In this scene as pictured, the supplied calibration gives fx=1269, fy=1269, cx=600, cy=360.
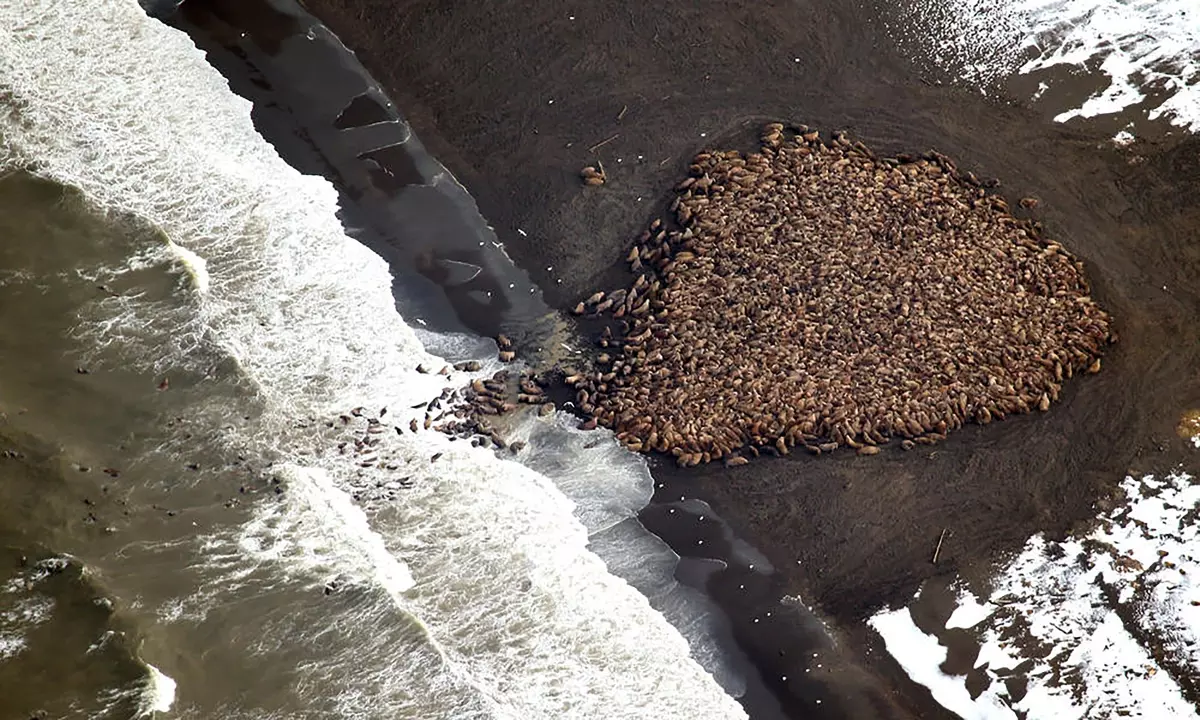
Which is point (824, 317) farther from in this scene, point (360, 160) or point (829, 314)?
point (360, 160)

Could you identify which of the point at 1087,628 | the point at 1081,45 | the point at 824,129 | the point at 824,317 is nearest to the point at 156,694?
the point at 824,317

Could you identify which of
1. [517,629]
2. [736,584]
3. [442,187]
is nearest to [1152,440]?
[736,584]

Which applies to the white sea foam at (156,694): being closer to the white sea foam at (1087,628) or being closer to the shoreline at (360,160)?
the shoreline at (360,160)

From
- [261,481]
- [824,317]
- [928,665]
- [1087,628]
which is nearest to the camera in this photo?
[928,665]

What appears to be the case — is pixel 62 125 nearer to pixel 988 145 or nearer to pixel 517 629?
pixel 517 629

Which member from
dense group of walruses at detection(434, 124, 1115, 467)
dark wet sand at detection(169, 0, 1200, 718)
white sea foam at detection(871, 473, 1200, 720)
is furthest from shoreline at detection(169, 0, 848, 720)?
white sea foam at detection(871, 473, 1200, 720)

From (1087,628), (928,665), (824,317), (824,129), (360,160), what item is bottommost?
(928,665)
